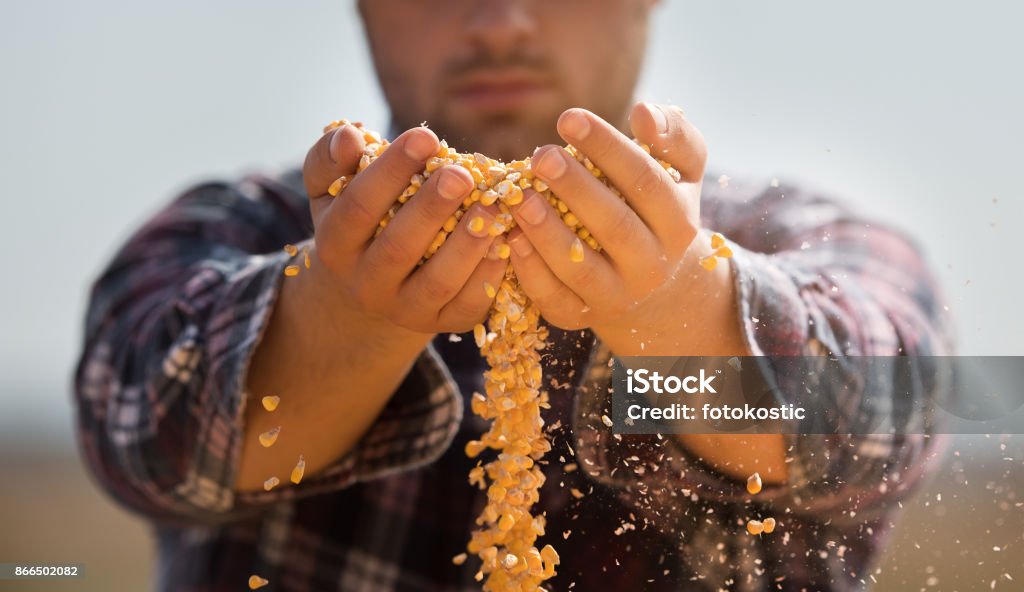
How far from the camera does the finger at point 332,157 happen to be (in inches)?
30.9

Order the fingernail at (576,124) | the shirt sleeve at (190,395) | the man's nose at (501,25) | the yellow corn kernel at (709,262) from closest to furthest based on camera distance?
1. the fingernail at (576,124)
2. the yellow corn kernel at (709,262)
3. the shirt sleeve at (190,395)
4. the man's nose at (501,25)

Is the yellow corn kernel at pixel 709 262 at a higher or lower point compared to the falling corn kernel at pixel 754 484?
higher

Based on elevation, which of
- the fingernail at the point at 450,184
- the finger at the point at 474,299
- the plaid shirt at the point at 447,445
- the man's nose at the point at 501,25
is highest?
the man's nose at the point at 501,25

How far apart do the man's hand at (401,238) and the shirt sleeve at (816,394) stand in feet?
0.64

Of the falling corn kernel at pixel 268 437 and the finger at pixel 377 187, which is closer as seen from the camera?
the finger at pixel 377 187

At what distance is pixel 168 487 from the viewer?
3.62 feet

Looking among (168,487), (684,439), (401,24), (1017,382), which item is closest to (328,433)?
(168,487)

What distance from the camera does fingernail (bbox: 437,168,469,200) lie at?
71 cm

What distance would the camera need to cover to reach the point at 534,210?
28.7 inches

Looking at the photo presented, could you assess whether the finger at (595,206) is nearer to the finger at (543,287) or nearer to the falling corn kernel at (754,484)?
the finger at (543,287)

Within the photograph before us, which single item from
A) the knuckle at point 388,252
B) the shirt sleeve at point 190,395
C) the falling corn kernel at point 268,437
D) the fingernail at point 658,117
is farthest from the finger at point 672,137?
the falling corn kernel at point 268,437

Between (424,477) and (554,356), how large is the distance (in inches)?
16.7

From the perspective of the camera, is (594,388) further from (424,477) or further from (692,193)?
(424,477)

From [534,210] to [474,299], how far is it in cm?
11
